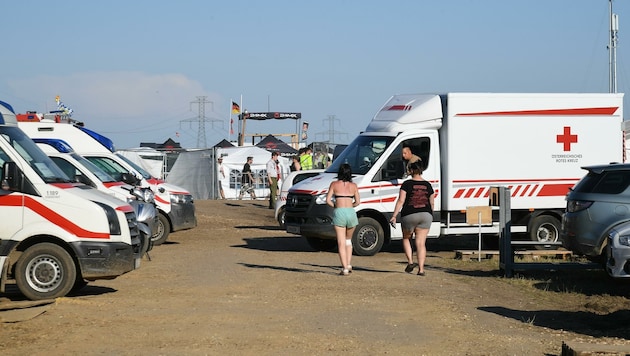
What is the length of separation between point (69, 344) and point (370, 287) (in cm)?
559

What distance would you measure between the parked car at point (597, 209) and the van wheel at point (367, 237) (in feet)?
15.7

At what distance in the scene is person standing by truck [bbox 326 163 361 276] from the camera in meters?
15.6

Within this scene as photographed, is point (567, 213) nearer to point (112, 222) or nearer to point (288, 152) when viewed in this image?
point (112, 222)

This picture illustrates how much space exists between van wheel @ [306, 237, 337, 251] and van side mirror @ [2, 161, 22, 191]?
9.04 meters

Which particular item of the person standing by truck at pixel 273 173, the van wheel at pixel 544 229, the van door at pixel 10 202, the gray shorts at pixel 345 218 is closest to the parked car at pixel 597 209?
the gray shorts at pixel 345 218

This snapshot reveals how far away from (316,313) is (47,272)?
331cm

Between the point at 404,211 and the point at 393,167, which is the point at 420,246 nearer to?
the point at 404,211

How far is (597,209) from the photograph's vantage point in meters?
14.5

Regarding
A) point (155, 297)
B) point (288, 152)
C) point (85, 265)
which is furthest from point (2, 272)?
point (288, 152)

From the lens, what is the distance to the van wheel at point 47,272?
12180mm

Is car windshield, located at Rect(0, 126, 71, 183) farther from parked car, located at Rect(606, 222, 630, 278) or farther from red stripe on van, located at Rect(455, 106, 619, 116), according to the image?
red stripe on van, located at Rect(455, 106, 619, 116)

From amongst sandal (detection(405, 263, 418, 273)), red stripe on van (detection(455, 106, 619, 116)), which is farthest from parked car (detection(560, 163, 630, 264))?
red stripe on van (detection(455, 106, 619, 116))

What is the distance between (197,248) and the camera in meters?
20.8

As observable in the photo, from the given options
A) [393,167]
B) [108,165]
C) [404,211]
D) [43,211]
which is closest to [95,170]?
[108,165]
